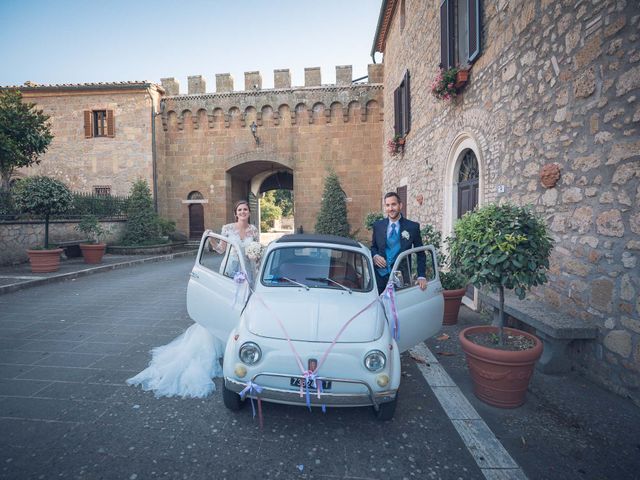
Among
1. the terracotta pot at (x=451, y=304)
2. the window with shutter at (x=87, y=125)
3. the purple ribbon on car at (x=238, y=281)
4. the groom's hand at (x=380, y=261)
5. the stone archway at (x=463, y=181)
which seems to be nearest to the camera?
the purple ribbon on car at (x=238, y=281)

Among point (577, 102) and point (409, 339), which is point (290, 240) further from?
point (577, 102)

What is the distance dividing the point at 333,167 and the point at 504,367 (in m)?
14.6

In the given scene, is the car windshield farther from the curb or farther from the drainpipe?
the drainpipe

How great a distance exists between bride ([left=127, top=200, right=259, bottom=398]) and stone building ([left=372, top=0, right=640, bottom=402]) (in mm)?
3589

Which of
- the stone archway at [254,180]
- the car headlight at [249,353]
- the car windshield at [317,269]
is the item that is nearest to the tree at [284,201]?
the stone archway at [254,180]

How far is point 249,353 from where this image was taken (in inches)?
105

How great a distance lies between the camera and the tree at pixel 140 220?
15.0 m

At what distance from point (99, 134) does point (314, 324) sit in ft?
64.0

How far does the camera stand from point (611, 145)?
3256 millimetres

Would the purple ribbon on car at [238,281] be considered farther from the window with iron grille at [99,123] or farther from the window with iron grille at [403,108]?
the window with iron grille at [99,123]

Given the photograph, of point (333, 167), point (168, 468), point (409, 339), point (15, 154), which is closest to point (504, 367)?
point (409, 339)

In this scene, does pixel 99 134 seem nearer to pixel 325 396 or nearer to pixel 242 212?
pixel 242 212

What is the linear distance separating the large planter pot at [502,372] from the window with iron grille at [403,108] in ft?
28.2

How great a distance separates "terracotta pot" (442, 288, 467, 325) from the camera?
17.5ft
